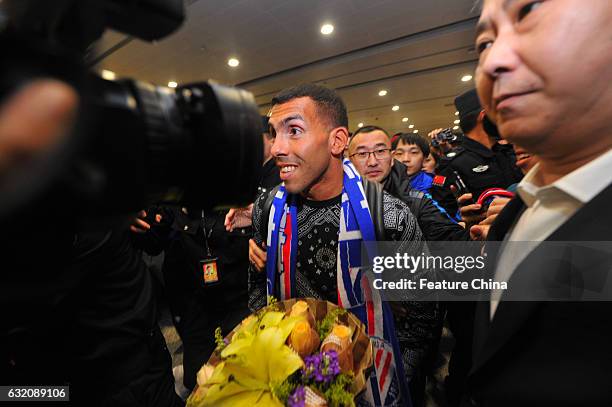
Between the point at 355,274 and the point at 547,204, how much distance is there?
70 cm

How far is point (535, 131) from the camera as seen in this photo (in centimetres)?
44

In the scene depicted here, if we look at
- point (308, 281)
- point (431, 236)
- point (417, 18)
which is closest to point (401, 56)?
point (417, 18)

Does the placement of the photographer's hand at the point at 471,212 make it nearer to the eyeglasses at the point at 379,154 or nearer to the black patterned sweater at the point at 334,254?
the black patterned sweater at the point at 334,254

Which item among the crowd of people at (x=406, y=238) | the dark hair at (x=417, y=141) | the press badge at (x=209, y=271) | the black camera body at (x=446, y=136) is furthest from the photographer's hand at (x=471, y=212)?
the dark hair at (x=417, y=141)

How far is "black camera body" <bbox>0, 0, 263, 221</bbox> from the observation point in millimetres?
188

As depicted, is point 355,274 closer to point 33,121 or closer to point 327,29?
point 33,121

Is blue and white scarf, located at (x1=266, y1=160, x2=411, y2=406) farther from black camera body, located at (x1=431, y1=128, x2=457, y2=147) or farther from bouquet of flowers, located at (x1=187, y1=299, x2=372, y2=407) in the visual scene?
black camera body, located at (x1=431, y1=128, x2=457, y2=147)

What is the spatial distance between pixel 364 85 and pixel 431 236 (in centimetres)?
666

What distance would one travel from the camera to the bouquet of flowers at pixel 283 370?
54 centimetres

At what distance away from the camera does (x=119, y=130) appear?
25cm

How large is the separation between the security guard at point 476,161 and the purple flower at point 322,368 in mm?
1127

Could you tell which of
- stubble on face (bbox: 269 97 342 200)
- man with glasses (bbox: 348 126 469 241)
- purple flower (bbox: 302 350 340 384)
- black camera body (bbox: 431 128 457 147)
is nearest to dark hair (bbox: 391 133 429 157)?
black camera body (bbox: 431 128 457 147)

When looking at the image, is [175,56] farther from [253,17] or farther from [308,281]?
[308,281]

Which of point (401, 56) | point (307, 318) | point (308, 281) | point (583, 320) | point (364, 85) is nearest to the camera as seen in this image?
point (583, 320)
